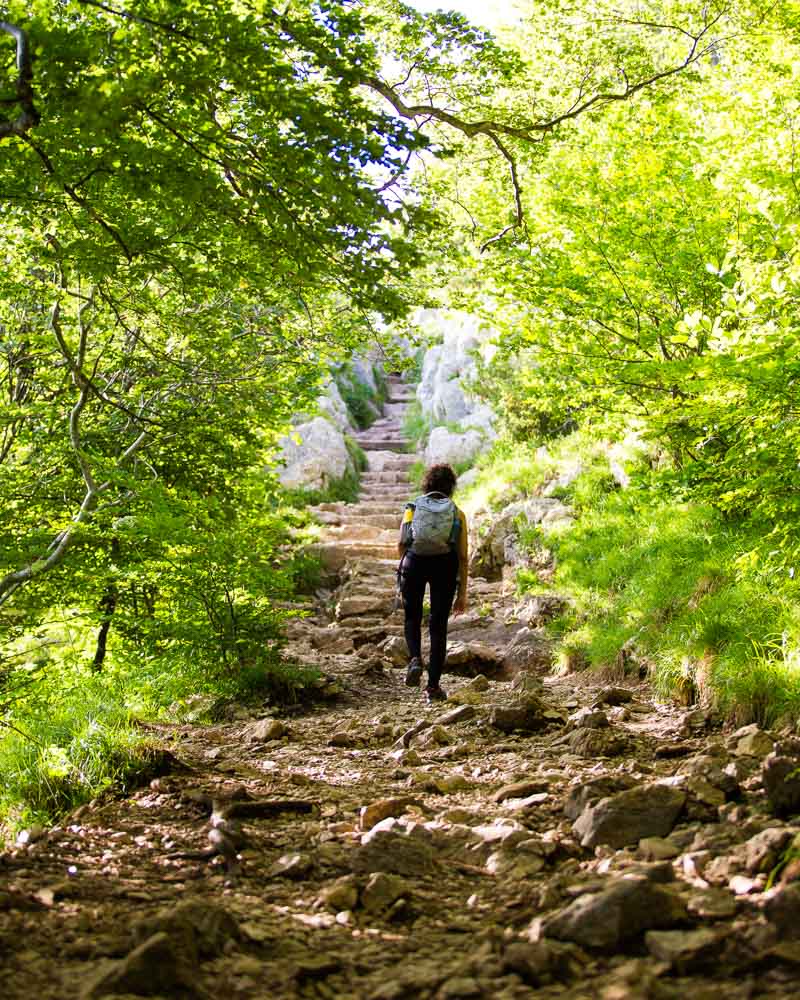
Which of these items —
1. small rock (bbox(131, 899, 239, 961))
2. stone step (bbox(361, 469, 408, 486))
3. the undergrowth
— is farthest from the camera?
stone step (bbox(361, 469, 408, 486))

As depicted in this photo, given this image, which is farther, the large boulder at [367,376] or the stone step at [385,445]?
the large boulder at [367,376]

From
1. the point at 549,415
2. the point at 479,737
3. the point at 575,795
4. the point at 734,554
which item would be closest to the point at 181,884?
the point at 575,795

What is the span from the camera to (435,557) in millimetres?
7051

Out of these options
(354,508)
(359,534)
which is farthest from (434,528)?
(354,508)

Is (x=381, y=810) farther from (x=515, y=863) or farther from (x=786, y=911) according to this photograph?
(x=786, y=911)

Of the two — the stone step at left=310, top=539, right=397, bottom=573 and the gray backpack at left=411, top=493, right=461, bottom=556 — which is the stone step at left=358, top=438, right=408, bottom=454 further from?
the gray backpack at left=411, top=493, right=461, bottom=556

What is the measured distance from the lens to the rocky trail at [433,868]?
2180 mm

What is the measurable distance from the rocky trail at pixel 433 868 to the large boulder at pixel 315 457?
48.4 feet

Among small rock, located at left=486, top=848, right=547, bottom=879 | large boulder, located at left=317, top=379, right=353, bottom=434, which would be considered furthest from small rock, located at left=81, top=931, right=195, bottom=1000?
large boulder, located at left=317, top=379, right=353, bottom=434

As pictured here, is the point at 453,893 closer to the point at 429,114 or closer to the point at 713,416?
the point at 713,416

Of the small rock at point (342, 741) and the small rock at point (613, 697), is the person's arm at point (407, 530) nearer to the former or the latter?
the small rock at point (342, 741)

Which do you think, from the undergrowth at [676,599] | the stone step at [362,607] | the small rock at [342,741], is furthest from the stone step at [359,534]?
the small rock at [342,741]

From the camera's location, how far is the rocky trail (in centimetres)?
Result: 218

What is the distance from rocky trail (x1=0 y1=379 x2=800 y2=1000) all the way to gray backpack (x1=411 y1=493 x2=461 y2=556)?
146cm
